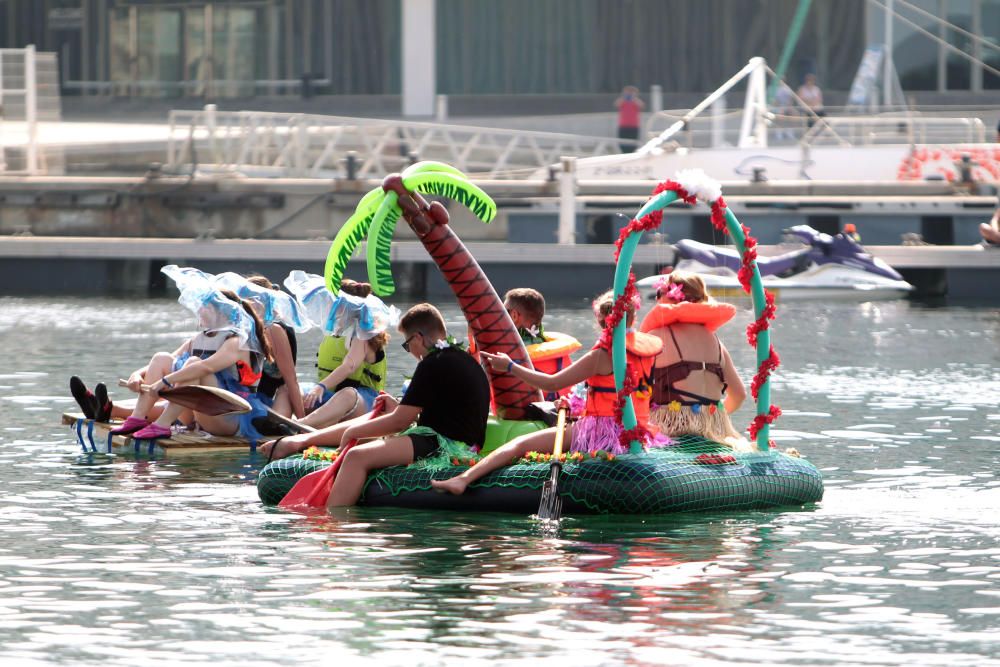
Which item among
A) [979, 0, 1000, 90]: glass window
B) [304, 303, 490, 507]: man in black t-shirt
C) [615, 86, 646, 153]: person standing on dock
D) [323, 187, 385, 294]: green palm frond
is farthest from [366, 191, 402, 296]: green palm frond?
[979, 0, 1000, 90]: glass window

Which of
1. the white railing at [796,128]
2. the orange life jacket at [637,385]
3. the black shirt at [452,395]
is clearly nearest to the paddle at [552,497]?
the orange life jacket at [637,385]

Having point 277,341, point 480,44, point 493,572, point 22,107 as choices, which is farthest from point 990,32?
point 493,572

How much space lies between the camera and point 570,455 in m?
11.8

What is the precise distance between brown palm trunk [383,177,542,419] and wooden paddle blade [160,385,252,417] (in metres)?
2.39

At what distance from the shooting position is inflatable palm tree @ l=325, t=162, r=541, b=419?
1246 cm

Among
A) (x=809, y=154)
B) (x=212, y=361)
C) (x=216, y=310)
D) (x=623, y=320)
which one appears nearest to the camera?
(x=623, y=320)

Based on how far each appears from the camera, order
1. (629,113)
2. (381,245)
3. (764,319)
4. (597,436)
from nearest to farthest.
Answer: (597,436) < (381,245) < (764,319) < (629,113)

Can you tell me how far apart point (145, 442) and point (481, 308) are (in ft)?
10.9

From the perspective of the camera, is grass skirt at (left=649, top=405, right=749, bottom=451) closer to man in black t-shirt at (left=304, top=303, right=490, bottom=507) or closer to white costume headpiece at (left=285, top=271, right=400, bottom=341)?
man in black t-shirt at (left=304, top=303, right=490, bottom=507)

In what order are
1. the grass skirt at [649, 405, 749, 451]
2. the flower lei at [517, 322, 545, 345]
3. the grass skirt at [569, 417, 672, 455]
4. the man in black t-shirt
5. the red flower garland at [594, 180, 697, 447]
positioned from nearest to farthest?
the red flower garland at [594, 180, 697, 447] → the man in black t-shirt → the grass skirt at [569, 417, 672, 455] → the grass skirt at [649, 405, 749, 451] → the flower lei at [517, 322, 545, 345]

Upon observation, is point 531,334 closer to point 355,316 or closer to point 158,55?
point 355,316

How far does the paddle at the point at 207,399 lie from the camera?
14.1 metres

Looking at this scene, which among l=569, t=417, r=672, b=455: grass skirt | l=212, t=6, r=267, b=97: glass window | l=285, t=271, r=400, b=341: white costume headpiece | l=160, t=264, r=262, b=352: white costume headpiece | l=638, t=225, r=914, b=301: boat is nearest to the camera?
l=569, t=417, r=672, b=455: grass skirt

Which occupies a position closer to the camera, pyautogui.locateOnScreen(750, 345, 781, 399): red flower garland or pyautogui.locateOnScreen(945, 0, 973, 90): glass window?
pyautogui.locateOnScreen(750, 345, 781, 399): red flower garland
